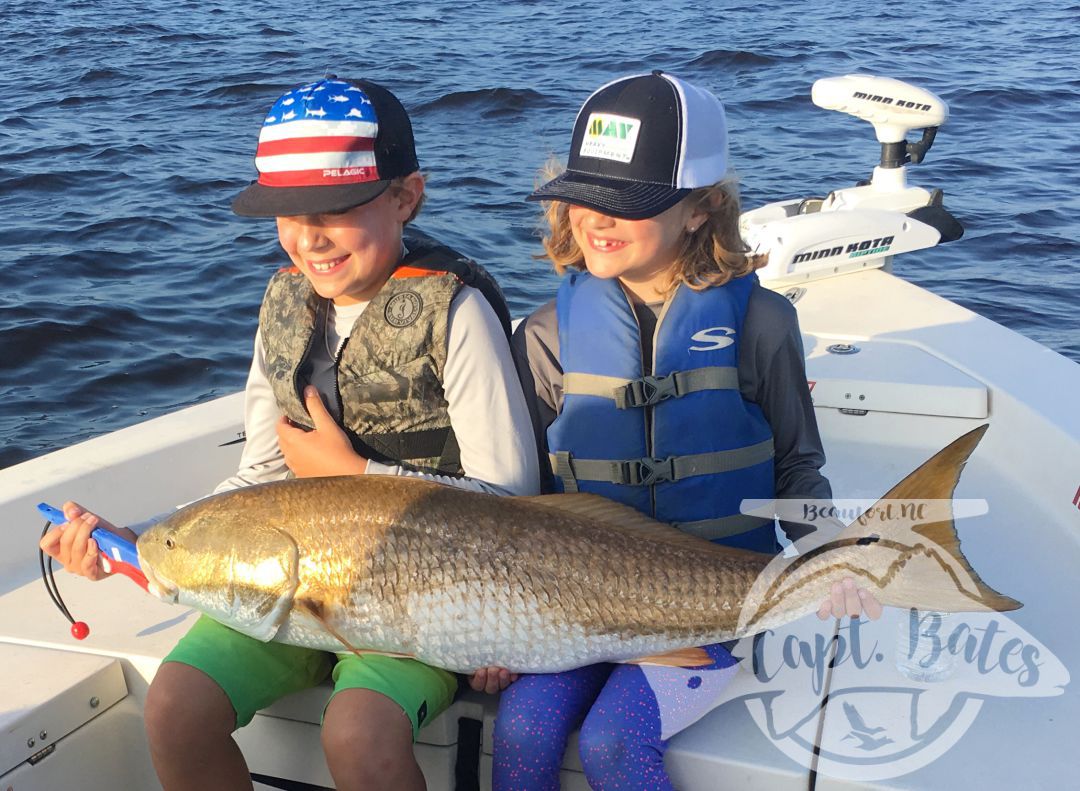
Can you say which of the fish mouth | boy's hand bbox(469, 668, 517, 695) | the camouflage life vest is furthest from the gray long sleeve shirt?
the fish mouth

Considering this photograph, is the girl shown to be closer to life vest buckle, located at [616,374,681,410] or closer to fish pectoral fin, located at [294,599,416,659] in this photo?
life vest buckle, located at [616,374,681,410]

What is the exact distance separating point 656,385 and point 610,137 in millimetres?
661

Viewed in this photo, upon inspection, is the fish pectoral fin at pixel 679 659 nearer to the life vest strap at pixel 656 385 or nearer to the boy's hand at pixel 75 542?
the life vest strap at pixel 656 385

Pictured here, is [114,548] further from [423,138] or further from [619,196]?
[423,138]

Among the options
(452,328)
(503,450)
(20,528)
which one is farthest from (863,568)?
(20,528)

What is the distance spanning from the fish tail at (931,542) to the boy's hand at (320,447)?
1.35 m

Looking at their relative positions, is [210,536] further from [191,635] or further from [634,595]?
[634,595]

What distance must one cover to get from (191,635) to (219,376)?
16.3 feet

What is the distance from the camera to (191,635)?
2854 mm

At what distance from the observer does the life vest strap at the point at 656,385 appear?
10.1 feet

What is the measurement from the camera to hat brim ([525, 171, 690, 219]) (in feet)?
9.75

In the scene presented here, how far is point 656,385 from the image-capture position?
10.1ft

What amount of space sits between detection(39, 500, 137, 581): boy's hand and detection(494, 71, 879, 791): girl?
1.19 metres

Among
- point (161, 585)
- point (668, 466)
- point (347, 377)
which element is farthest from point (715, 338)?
point (161, 585)
